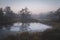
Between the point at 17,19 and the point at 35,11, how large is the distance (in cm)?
37

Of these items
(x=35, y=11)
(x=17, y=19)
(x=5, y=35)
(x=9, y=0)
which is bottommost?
(x=5, y=35)

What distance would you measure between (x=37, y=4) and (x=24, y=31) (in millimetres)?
554

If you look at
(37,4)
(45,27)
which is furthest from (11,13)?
(45,27)

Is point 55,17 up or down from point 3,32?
up

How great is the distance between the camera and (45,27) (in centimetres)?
210

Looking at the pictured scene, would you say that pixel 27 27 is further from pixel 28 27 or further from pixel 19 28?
pixel 19 28

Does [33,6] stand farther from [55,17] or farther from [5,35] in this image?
[5,35]

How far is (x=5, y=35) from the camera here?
2.08 meters

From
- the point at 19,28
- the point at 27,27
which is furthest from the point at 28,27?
the point at 19,28

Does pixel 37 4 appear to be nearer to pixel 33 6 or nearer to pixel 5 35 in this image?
pixel 33 6

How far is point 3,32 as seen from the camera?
82.6 inches

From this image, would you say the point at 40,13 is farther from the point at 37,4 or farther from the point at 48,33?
the point at 48,33

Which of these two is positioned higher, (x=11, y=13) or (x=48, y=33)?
(x=11, y=13)

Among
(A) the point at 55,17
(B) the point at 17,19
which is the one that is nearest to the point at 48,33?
(A) the point at 55,17
